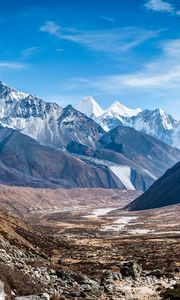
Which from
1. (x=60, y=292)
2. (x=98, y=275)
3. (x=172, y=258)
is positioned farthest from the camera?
(x=172, y=258)

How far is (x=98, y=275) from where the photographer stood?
67.8 meters

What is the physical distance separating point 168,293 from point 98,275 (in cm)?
1859

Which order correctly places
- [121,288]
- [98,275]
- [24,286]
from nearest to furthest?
1. [24,286]
2. [121,288]
3. [98,275]

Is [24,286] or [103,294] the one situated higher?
[24,286]

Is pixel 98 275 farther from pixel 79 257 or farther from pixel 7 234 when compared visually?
pixel 79 257

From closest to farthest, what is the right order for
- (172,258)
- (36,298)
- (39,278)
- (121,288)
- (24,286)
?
(36,298)
(24,286)
(39,278)
(121,288)
(172,258)

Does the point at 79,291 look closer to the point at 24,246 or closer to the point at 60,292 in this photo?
the point at 60,292

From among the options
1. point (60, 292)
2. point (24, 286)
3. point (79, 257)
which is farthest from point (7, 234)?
point (24, 286)

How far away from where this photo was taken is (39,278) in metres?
52.7

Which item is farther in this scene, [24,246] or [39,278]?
[24,246]

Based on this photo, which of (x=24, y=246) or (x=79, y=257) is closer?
(x=24, y=246)

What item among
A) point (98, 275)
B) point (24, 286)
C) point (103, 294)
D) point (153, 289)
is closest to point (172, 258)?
point (98, 275)

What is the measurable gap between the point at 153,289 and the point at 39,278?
46.0 feet

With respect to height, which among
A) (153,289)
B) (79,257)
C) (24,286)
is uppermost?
(24,286)
